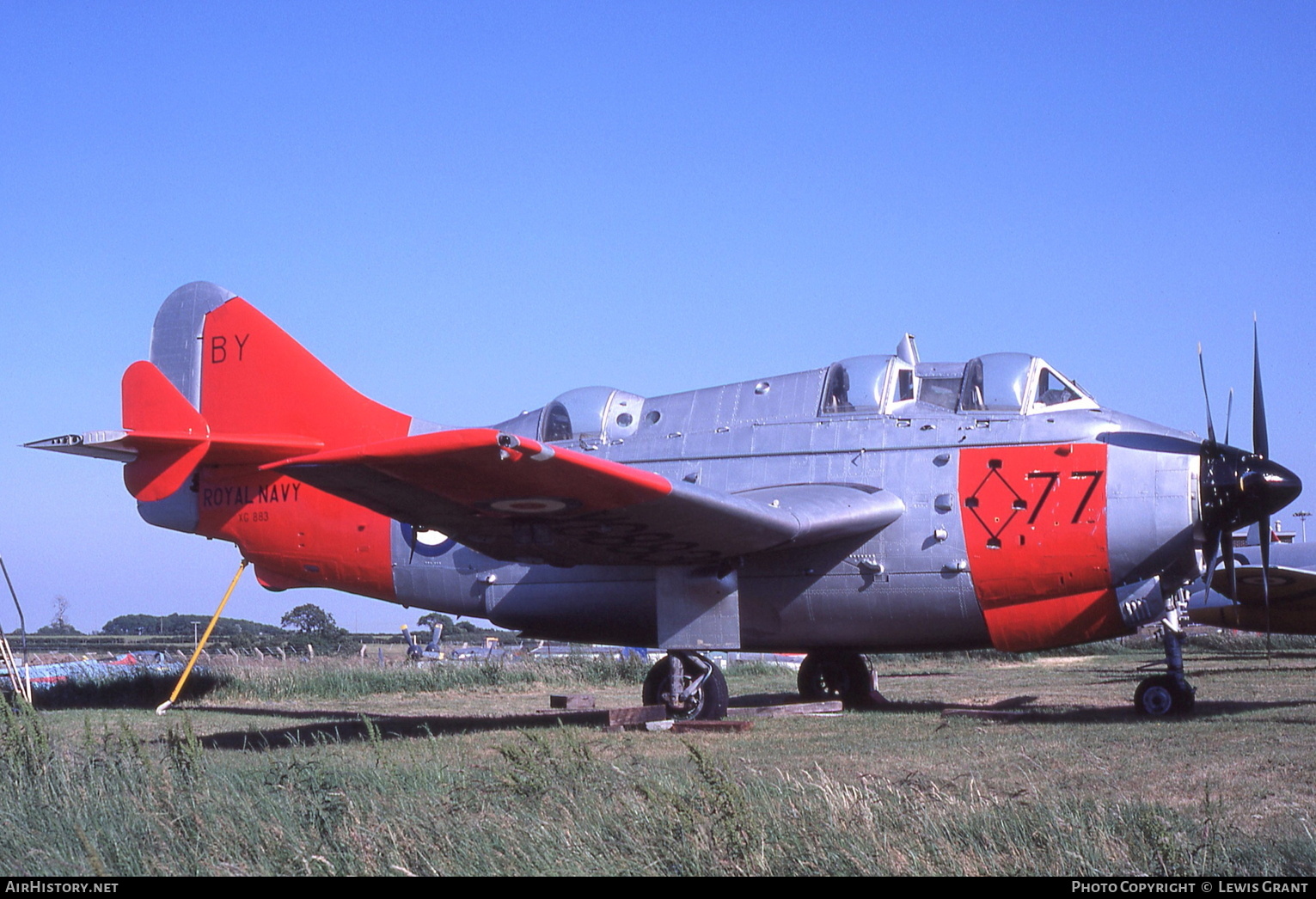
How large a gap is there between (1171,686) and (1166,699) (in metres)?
0.16

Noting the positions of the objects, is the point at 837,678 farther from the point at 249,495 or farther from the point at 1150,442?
the point at 249,495

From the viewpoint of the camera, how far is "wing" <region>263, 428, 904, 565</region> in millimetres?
9562

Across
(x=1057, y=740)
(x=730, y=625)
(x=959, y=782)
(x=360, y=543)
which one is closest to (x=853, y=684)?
→ (x=730, y=625)

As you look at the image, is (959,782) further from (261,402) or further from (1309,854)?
(261,402)

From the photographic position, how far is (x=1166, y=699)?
12781 millimetres

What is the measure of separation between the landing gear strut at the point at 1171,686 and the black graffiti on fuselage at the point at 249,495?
420 inches

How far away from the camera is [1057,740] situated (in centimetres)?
1038

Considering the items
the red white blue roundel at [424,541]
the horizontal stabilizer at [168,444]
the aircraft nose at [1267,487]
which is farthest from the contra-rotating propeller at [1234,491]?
the horizontal stabilizer at [168,444]

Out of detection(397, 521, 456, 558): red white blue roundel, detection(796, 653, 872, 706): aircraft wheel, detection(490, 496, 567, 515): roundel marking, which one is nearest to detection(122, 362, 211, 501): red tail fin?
detection(397, 521, 456, 558): red white blue roundel

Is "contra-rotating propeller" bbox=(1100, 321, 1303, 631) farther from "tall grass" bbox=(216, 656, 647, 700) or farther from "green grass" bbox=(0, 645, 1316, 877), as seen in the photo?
"tall grass" bbox=(216, 656, 647, 700)

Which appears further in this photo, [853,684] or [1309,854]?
[853,684]

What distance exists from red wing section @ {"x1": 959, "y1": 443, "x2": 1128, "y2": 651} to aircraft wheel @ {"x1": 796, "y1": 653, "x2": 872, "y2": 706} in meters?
3.24

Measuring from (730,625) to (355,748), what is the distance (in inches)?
169

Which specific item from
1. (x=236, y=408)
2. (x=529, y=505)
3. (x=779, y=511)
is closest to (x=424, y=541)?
(x=236, y=408)
